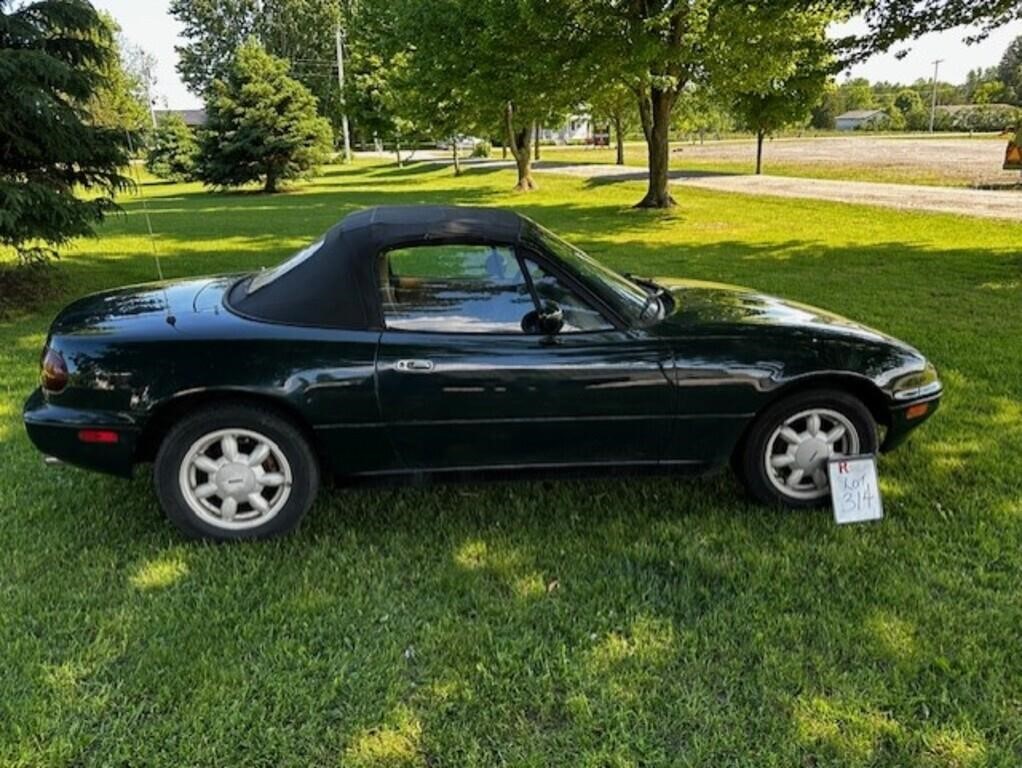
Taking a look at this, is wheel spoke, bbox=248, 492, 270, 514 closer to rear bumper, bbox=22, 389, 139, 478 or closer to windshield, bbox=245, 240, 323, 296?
rear bumper, bbox=22, 389, 139, 478

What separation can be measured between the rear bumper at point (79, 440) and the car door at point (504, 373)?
1084 mm

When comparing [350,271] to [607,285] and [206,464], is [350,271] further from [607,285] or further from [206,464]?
[607,285]

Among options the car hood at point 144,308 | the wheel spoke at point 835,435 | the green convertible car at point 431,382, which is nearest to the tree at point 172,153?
the car hood at point 144,308

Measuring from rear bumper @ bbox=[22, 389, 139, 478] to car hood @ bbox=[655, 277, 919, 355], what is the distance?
2406 mm

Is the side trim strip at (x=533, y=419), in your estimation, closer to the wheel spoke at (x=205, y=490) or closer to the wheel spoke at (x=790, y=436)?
the wheel spoke at (x=790, y=436)

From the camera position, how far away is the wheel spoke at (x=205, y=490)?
3.24 m

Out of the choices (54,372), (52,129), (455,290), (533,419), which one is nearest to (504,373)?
(533,419)

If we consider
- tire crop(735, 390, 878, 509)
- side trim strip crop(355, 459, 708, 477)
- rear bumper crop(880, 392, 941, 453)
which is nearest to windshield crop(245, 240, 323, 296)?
side trim strip crop(355, 459, 708, 477)

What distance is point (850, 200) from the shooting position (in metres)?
19.0

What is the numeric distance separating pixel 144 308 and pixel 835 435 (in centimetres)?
329

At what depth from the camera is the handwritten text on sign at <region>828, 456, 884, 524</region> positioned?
3400 mm

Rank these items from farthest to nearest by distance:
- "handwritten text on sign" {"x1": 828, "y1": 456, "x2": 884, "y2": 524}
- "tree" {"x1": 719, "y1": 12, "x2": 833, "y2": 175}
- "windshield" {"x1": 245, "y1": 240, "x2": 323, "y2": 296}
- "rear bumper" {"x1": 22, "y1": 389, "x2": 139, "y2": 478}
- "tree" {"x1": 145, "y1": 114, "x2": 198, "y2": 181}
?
"tree" {"x1": 145, "y1": 114, "x2": 198, "y2": 181} < "tree" {"x1": 719, "y1": 12, "x2": 833, "y2": 175} < "windshield" {"x1": 245, "y1": 240, "x2": 323, "y2": 296} < "handwritten text on sign" {"x1": 828, "y1": 456, "x2": 884, "y2": 524} < "rear bumper" {"x1": 22, "y1": 389, "x2": 139, "y2": 478}

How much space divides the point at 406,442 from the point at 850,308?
590cm

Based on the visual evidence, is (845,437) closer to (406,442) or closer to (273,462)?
(406,442)
